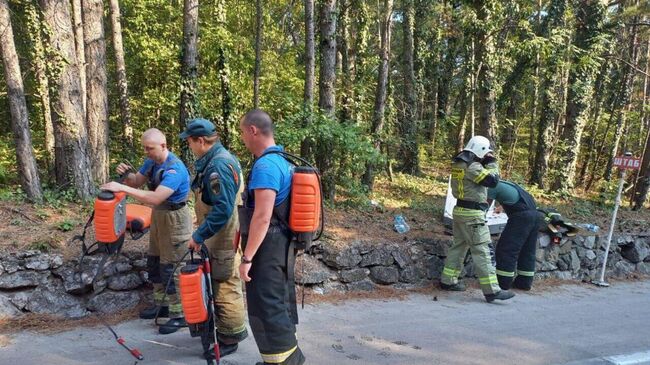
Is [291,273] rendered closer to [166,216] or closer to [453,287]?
[166,216]

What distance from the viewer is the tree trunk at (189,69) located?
973 cm

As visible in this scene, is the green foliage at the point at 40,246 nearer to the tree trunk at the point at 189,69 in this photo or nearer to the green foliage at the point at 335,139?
the green foliage at the point at 335,139

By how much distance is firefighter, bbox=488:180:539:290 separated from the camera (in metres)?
6.55

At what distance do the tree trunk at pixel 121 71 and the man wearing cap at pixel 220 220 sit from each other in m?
10.1

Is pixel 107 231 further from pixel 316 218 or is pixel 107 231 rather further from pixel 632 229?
pixel 632 229

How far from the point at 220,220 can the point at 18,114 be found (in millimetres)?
4737

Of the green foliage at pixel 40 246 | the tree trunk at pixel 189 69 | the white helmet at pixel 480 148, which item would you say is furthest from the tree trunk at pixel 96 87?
the white helmet at pixel 480 148

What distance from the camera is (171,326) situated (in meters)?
4.44

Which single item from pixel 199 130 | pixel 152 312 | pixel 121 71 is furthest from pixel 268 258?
pixel 121 71

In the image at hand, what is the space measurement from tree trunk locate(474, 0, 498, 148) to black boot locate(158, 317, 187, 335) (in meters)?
8.72

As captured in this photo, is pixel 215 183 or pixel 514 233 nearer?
pixel 215 183

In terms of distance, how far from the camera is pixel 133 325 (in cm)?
466

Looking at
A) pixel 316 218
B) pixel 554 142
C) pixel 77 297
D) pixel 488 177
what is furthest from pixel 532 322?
pixel 554 142

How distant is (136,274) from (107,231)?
149 centimetres
